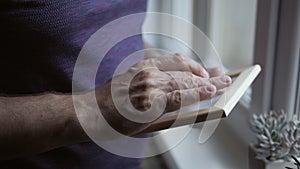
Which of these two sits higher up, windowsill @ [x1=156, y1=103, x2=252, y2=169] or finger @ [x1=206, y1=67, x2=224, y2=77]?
finger @ [x1=206, y1=67, x2=224, y2=77]

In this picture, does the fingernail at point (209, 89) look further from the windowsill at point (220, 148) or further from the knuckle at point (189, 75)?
the windowsill at point (220, 148)

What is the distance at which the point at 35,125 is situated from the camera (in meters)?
0.50

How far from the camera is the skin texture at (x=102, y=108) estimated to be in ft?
1.64

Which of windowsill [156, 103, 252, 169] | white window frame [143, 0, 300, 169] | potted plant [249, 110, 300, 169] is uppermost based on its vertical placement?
white window frame [143, 0, 300, 169]

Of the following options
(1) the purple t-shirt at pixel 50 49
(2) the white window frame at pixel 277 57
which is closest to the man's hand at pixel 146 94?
(1) the purple t-shirt at pixel 50 49

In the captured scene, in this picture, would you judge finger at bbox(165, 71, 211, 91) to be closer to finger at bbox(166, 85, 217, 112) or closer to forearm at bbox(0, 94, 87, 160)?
finger at bbox(166, 85, 217, 112)

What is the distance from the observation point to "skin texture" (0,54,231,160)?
0.50 m

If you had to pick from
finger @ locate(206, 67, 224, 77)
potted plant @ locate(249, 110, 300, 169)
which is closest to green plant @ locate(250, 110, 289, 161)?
potted plant @ locate(249, 110, 300, 169)

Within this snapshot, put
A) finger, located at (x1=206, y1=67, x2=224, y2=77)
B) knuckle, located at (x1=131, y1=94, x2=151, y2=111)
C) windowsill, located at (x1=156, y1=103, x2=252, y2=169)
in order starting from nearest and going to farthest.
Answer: knuckle, located at (x1=131, y1=94, x2=151, y2=111) < finger, located at (x1=206, y1=67, x2=224, y2=77) < windowsill, located at (x1=156, y1=103, x2=252, y2=169)

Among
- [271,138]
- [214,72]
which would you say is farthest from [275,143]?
[214,72]

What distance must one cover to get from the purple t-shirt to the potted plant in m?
0.25

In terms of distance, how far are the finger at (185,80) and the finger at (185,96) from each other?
0.01 meters

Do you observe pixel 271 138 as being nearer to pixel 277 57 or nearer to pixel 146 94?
pixel 277 57

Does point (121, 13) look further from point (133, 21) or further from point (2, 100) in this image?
point (2, 100)
